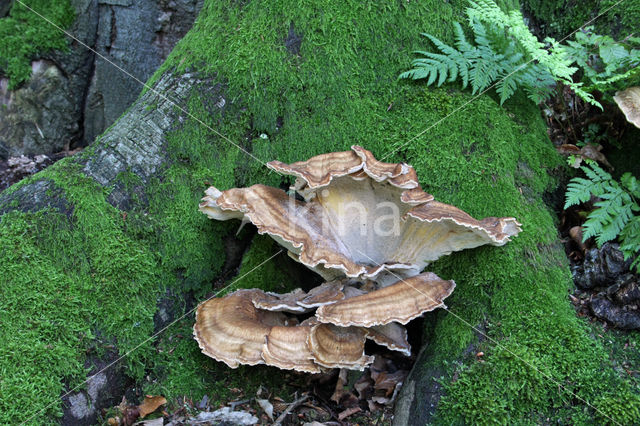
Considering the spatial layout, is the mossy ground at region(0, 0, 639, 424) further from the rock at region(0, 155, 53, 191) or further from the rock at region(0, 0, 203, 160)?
the rock at region(0, 155, 53, 191)

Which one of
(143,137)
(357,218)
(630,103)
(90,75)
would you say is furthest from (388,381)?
(90,75)

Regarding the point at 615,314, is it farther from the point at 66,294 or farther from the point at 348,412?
the point at 66,294

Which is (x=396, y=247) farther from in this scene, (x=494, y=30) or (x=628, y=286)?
(x=494, y=30)

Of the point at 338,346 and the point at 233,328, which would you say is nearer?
the point at 338,346

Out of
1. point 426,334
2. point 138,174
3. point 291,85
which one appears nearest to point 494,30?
point 291,85

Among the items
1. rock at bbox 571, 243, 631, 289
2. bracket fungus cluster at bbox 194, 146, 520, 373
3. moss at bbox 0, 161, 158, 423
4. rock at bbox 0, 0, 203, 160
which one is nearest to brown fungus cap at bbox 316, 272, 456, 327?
bracket fungus cluster at bbox 194, 146, 520, 373

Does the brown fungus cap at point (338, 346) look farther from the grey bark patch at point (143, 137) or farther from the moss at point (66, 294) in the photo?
the grey bark patch at point (143, 137)
